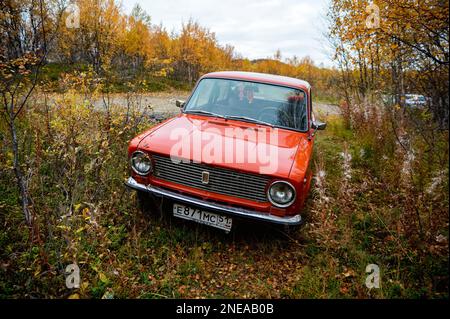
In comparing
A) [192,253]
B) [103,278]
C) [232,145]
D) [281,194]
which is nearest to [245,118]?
[232,145]

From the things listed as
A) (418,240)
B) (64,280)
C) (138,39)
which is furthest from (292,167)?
(138,39)

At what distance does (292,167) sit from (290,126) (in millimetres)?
1115

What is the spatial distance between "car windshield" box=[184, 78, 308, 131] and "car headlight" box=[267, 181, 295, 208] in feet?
3.97

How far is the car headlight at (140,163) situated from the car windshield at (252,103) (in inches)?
46.5

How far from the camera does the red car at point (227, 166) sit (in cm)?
299

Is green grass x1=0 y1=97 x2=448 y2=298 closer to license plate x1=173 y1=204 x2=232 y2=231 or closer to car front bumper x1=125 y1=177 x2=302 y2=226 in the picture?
license plate x1=173 y1=204 x2=232 y2=231

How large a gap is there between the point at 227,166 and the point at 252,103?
156cm

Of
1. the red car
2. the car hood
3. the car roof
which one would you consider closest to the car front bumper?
the red car

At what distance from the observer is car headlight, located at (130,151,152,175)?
3.32 m

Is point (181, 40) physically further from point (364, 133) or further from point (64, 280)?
point (64, 280)

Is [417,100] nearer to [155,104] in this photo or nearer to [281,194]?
[281,194]

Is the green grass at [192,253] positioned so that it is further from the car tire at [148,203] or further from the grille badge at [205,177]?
the grille badge at [205,177]

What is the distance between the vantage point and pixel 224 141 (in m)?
3.30
